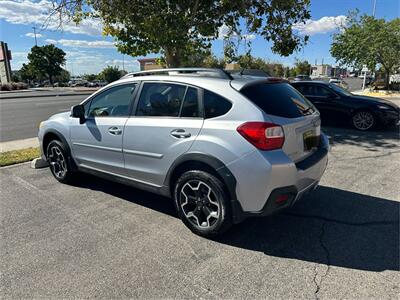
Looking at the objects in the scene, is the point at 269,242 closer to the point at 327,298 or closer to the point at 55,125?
the point at 327,298

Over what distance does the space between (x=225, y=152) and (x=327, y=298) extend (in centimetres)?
146

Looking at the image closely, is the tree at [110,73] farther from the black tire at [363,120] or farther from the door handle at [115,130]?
the door handle at [115,130]

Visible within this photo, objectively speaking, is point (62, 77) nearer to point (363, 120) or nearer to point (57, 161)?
point (363, 120)

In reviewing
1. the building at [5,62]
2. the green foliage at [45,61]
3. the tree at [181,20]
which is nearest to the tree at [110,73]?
the green foliage at [45,61]

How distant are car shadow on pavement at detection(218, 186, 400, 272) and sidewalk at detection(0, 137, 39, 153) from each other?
635cm

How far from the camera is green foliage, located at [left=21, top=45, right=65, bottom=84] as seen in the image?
70750 mm

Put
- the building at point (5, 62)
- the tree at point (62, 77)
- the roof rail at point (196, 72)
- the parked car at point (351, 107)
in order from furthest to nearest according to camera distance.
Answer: the tree at point (62, 77)
the building at point (5, 62)
the parked car at point (351, 107)
the roof rail at point (196, 72)

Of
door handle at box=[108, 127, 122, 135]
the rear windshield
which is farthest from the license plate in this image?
door handle at box=[108, 127, 122, 135]

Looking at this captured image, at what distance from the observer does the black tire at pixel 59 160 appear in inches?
191

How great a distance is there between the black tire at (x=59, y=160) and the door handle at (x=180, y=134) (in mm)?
2214

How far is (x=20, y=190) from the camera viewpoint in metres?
4.86

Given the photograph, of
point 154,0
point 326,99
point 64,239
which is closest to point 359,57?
point 326,99

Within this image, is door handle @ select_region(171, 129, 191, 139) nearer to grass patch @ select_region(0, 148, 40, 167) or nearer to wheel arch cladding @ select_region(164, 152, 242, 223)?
wheel arch cladding @ select_region(164, 152, 242, 223)

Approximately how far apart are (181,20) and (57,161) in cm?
455
